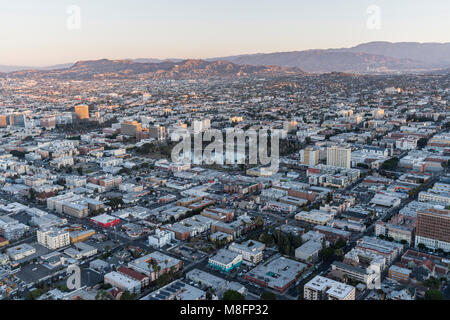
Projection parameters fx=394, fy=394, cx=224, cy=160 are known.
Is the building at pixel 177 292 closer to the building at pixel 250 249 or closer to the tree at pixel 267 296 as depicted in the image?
the tree at pixel 267 296

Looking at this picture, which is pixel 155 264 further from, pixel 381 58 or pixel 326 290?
pixel 381 58

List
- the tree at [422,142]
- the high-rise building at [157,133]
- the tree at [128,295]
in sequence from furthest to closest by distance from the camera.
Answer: the high-rise building at [157,133]
the tree at [422,142]
the tree at [128,295]

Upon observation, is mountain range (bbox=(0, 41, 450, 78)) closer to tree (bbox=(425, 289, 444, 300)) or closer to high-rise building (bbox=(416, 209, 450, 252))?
high-rise building (bbox=(416, 209, 450, 252))

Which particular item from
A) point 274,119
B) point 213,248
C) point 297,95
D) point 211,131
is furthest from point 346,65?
point 213,248

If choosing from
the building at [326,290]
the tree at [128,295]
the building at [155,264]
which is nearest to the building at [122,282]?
the tree at [128,295]

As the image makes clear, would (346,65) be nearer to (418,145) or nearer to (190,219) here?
(418,145)

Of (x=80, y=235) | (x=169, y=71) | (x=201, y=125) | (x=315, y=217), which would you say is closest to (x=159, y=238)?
(x=80, y=235)

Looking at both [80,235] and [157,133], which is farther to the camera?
[157,133]
